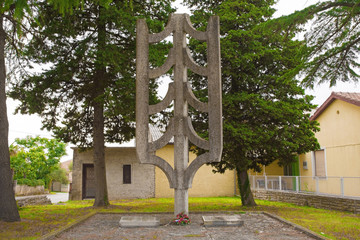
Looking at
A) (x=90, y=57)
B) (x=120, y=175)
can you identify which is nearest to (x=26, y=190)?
(x=120, y=175)

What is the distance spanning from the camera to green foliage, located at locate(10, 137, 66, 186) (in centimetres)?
2978

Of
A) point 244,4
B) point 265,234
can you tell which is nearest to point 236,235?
point 265,234

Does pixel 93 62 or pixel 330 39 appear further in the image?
pixel 93 62

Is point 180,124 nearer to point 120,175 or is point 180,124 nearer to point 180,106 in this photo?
point 180,106

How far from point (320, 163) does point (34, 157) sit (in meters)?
24.6

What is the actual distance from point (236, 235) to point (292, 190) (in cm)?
1020

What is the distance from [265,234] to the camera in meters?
8.09

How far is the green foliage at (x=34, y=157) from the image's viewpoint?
29.8 metres

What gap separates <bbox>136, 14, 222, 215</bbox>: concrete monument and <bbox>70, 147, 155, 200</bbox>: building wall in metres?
12.9

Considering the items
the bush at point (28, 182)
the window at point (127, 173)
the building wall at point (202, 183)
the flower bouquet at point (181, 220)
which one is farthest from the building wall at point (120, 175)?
the flower bouquet at point (181, 220)

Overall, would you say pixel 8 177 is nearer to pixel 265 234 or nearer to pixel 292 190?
pixel 265 234

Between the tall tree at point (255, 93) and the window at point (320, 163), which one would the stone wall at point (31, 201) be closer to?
the tall tree at point (255, 93)

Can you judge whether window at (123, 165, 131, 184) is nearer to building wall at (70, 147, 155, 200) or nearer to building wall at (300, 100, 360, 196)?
building wall at (70, 147, 155, 200)

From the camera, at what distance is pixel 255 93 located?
14.3 metres
